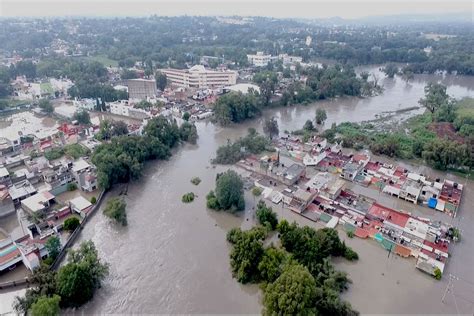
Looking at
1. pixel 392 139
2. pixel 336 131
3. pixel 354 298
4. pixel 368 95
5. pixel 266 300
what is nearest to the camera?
pixel 266 300

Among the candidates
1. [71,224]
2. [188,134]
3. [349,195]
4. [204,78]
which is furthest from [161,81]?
[349,195]

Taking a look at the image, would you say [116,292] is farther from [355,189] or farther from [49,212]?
[355,189]

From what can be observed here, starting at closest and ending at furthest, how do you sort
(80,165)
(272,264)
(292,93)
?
(272,264)
(80,165)
(292,93)

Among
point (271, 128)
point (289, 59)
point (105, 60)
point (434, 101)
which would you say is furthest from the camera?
point (289, 59)

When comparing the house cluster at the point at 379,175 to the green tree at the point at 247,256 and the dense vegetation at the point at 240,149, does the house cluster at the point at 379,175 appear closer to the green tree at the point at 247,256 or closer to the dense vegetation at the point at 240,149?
the dense vegetation at the point at 240,149

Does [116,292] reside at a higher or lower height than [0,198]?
lower

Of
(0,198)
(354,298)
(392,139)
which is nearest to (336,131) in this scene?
(392,139)

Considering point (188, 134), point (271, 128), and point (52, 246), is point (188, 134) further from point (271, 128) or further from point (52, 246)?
point (52, 246)

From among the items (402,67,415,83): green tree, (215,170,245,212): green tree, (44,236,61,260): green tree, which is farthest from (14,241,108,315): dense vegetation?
(402,67,415,83): green tree
